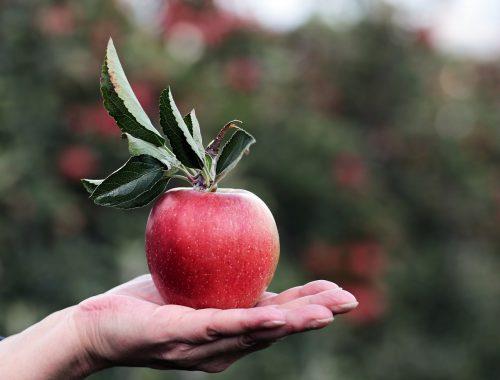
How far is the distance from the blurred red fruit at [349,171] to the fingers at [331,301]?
5.75 meters

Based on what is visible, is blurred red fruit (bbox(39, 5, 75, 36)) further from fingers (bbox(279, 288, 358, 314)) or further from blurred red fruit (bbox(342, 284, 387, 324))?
fingers (bbox(279, 288, 358, 314))

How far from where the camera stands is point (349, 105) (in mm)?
8625

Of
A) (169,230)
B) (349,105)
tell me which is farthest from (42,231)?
(349,105)

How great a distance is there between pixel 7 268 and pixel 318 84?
4477 millimetres

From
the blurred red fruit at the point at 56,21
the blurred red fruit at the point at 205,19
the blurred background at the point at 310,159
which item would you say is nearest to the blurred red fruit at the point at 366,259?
the blurred background at the point at 310,159

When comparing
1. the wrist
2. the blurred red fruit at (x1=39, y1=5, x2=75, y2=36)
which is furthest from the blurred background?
the wrist

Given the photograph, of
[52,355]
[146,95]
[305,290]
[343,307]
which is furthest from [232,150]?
[146,95]

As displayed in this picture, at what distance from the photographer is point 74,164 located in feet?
17.3

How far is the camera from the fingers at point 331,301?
1.60 meters

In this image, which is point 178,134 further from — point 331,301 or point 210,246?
point 331,301

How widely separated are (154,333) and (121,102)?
50cm

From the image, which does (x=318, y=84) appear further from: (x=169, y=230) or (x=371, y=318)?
(x=169, y=230)

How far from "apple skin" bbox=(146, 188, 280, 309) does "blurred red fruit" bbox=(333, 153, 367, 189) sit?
18.3ft

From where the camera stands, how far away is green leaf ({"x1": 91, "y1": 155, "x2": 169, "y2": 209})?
5.71 feet
